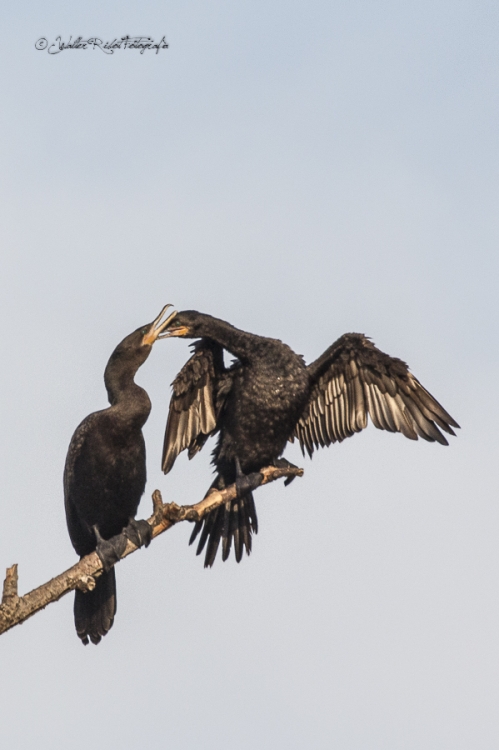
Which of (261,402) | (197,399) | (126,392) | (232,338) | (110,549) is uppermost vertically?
(232,338)

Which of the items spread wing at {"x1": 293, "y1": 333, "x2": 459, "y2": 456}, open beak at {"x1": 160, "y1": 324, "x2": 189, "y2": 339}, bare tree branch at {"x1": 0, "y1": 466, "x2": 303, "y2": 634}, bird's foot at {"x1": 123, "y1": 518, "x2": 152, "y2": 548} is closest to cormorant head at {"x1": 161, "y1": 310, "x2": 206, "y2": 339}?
open beak at {"x1": 160, "y1": 324, "x2": 189, "y2": 339}

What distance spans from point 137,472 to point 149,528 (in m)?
0.71

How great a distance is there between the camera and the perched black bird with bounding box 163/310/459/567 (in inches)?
344

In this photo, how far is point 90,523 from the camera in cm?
807

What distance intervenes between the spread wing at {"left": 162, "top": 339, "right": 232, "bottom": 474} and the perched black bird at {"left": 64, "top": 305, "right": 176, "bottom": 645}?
881 millimetres

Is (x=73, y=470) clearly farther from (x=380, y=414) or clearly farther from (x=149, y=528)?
(x=380, y=414)

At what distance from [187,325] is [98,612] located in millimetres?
2324

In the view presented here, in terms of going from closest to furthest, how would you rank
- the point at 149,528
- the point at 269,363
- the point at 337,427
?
the point at 149,528 → the point at 269,363 → the point at 337,427

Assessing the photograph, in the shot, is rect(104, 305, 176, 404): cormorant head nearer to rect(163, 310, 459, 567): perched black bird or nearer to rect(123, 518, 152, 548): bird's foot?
rect(163, 310, 459, 567): perched black bird

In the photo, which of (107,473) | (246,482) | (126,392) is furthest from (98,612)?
(126,392)

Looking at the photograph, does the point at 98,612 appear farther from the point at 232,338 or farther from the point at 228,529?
the point at 232,338

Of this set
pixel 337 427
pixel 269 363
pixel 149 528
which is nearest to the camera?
pixel 149 528

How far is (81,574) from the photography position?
6973 mm

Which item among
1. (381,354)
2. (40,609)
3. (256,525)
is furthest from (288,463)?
(40,609)
